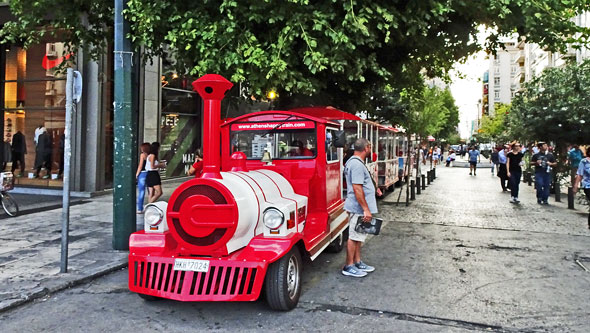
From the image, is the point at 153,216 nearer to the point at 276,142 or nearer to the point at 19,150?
the point at 276,142

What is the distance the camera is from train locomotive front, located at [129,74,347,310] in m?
4.22

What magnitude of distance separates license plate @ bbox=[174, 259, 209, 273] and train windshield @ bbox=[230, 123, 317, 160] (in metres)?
2.25

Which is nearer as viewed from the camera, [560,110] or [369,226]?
[369,226]

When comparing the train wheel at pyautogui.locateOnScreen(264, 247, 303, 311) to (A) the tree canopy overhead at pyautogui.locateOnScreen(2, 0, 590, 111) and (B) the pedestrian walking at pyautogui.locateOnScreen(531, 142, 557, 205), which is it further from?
(B) the pedestrian walking at pyautogui.locateOnScreen(531, 142, 557, 205)

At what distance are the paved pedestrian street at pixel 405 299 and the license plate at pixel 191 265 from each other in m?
0.49

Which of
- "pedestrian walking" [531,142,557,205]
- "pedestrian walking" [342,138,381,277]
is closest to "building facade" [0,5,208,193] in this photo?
"pedestrian walking" [342,138,381,277]

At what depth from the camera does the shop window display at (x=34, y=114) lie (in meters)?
13.8

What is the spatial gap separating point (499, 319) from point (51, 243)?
6.63 metres

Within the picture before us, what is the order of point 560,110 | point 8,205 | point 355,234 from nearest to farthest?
point 355,234
point 8,205
point 560,110

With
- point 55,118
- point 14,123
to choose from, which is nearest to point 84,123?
point 55,118

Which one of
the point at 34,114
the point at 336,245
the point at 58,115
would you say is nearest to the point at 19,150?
the point at 34,114

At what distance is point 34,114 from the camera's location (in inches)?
560

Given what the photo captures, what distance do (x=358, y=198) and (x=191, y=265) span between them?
220 cm

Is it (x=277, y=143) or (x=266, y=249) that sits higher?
(x=277, y=143)
